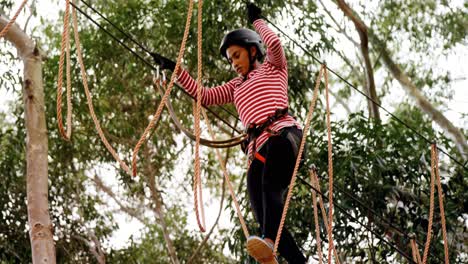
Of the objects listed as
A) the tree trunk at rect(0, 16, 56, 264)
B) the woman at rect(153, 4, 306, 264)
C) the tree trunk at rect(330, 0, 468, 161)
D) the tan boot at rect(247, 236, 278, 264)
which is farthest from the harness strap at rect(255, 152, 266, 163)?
the tree trunk at rect(330, 0, 468, 161)

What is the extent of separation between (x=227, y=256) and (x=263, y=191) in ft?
17.7

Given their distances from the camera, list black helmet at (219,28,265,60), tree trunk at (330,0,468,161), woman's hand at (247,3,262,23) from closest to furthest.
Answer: black helmet at (219,28,265,60) → woman's hand at (247,3,262,23) → tree trunk at (330,0,468,161)

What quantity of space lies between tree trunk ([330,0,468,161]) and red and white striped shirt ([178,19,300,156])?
4877mm

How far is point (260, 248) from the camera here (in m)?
2.59

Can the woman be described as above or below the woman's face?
below

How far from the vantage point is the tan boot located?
2582 mm

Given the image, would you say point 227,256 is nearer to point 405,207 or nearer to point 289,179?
point 405,207

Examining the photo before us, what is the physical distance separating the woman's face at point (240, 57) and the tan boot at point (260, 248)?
29.1 inches

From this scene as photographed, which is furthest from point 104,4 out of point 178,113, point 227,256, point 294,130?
point 294,130

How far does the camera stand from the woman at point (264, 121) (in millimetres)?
2744

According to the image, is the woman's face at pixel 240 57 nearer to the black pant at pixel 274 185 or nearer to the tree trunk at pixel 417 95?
the black pant at pixel 274 185

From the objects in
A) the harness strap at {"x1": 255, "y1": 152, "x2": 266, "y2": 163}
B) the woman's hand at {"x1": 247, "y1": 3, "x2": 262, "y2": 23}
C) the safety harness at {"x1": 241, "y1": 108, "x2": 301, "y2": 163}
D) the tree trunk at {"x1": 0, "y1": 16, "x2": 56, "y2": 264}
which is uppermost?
the tree trunk at {"x1": 0, "y1": 16, "x2": 56, "y2": 264}

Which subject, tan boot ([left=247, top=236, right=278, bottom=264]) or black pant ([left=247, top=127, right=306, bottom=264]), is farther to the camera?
black pant ([left=247, top=127, right=306, bottom=264])

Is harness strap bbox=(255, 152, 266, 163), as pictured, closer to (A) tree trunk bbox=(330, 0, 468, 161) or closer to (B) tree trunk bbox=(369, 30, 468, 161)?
(A) tree trunk bbox=(330, 0, 468, 161)
